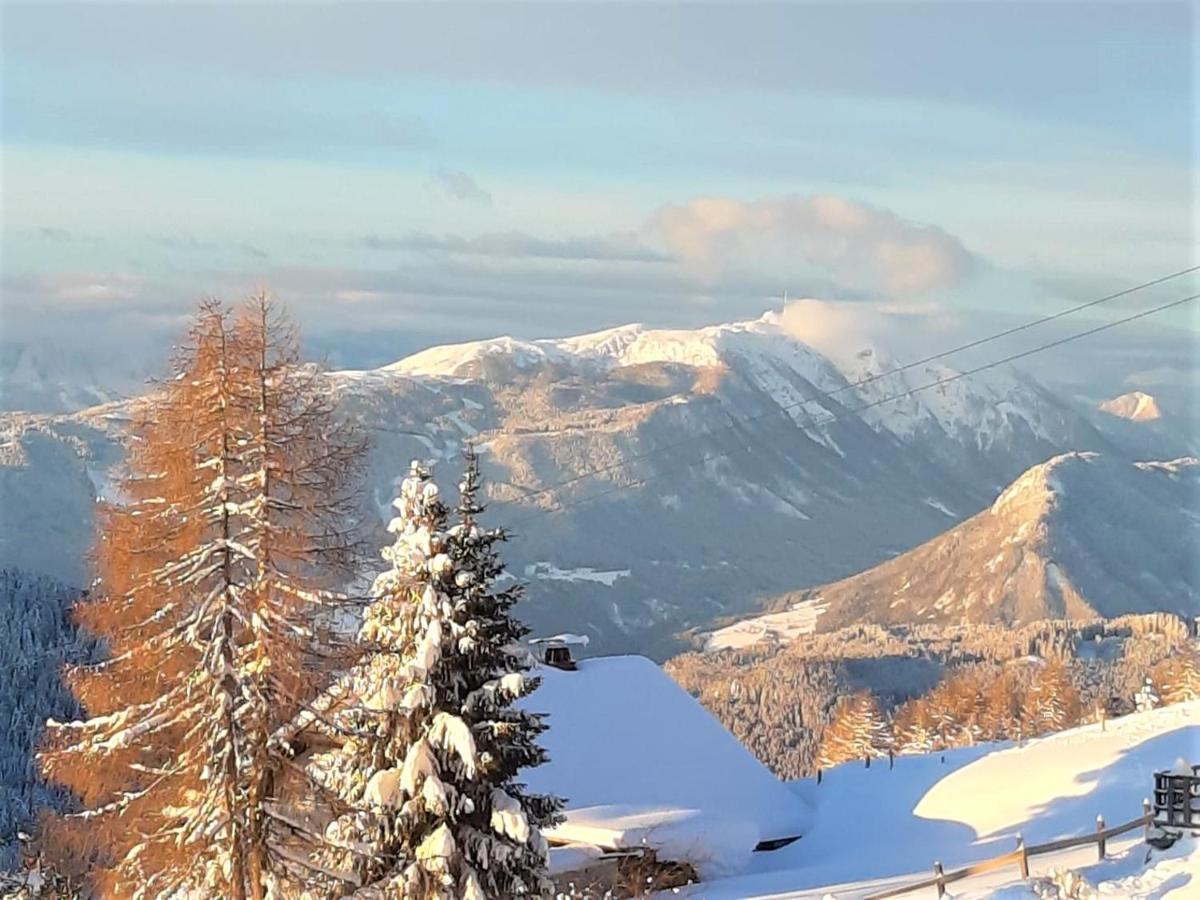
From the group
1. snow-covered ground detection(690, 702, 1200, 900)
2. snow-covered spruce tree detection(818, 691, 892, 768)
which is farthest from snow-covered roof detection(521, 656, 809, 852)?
snow-covered spruce tree detection(818, 691, 892, 768)

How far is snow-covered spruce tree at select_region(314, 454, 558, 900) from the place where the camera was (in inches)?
757

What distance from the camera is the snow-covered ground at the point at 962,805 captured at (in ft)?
113

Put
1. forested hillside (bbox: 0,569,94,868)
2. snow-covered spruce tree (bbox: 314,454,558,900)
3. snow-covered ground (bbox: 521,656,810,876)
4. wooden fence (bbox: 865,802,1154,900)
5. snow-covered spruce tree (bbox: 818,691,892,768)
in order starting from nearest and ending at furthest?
snow-covered spruce tree (bbox: 314,454,558,900), wooden fence (bbox: 865,802,1154,900), snow-covered ground (bbox: 521,656,810,876), snow-covered spruce tree (bbox: 818,691,892,768), forested hillside (bbox: 0,569,94,868)

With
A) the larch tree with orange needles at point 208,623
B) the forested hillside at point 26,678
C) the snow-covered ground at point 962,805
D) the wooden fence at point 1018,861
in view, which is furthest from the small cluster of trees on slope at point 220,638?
the forested hillside at point 26,678

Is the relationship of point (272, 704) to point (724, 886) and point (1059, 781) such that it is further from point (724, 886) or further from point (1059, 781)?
point (1059, 781)

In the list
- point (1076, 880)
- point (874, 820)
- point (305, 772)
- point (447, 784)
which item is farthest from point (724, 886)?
point (305, 772)

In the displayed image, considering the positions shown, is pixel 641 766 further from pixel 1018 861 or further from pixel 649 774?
pixel 1018 861

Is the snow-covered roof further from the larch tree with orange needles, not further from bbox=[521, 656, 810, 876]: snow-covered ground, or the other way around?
the larch tree with orange needles

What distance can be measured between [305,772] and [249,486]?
282 cm

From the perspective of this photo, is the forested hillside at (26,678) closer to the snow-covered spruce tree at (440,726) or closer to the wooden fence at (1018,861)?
the wooden fence at (1018,861)

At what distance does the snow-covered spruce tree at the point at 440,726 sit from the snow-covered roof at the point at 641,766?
14.9 m

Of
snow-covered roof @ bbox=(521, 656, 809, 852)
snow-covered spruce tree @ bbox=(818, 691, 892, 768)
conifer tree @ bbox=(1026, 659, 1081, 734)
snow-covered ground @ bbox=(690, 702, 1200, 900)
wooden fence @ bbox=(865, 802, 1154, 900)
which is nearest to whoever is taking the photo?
wooden fence @ bbox=(865, 802, 1154, 900)

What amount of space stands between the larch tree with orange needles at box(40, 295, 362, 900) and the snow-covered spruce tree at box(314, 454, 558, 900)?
7.88 feet

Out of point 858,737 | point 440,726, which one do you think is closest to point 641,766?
point 440,726
